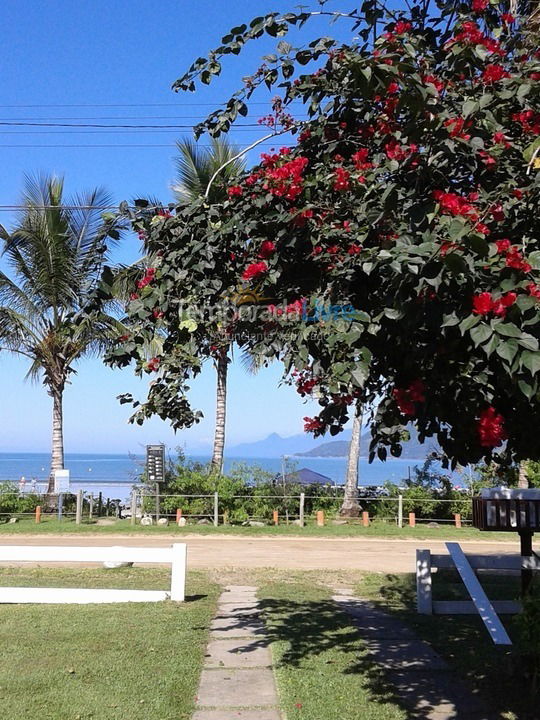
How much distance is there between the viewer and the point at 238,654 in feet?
21.4

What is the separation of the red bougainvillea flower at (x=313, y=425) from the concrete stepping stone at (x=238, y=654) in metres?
2.99

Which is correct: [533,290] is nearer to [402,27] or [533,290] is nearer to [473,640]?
[402,27]

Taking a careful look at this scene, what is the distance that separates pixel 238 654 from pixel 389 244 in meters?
4.57

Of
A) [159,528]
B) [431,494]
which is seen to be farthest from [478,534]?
[159,528]

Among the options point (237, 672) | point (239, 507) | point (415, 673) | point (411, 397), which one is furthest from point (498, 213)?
point (239, 507)

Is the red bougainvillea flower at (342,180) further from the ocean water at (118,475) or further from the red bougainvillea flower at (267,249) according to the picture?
the ocean water at (118,475)

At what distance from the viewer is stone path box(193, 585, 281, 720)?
4.98m

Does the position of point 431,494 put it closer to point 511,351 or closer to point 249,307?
point 249,307

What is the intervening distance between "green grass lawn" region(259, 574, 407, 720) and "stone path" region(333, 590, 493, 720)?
0.45 feet

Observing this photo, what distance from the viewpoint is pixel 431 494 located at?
70.8ft

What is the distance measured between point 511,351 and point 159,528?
58.1 ft

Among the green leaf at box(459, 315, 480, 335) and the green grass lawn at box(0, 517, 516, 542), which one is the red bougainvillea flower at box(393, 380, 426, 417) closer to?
the green leaf at box(459, 315, 480, 335)

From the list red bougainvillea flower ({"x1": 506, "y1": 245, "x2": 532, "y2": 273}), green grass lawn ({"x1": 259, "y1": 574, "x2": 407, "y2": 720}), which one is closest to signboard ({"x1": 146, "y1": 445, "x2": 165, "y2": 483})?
green grass lawn ({"x1": 259, "y1": 574, "x2": 407, "y2": 720})

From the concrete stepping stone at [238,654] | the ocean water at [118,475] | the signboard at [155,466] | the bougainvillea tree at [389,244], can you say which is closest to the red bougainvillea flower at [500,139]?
the bougainvillea tree at [389,244]
